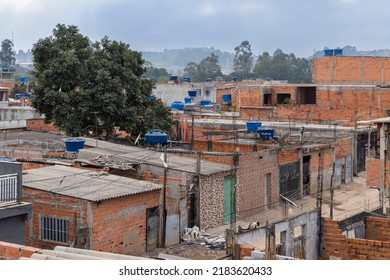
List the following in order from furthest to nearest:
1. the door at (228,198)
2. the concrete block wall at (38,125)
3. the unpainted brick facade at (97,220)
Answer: the concrete block wall at (38,125) → the door at (228,198) → the unpainted brick facade at (97,220)

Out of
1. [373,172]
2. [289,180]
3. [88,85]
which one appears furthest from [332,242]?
[88,85]

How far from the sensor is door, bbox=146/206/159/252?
50.5 feet

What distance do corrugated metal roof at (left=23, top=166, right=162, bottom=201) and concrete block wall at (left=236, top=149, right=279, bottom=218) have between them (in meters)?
3.80

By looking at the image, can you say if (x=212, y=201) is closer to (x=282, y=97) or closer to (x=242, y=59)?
(x=282, y=97)

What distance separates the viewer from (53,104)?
23828mm

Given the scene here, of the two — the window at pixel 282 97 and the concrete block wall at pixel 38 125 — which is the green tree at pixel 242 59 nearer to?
the window at pixel 282 97

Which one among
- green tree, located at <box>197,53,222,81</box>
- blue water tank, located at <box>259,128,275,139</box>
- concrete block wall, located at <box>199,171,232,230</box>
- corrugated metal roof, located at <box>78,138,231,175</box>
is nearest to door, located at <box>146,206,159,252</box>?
concrete block wall, located at <box>199,171,232,230</box>

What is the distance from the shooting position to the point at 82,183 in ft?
49.5

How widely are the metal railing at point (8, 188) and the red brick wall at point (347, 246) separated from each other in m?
6.36

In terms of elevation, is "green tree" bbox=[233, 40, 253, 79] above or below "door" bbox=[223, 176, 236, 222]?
above

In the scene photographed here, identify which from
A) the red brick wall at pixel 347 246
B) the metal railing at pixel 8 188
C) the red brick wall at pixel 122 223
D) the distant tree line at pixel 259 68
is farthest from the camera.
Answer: the distant tree line at pixel 259 68

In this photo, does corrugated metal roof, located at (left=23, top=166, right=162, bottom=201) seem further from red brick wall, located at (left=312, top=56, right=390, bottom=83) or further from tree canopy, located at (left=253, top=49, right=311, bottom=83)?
tree canopy, located at (left=253, top=49, right=311, bottom=83)

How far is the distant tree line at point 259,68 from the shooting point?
95000mm

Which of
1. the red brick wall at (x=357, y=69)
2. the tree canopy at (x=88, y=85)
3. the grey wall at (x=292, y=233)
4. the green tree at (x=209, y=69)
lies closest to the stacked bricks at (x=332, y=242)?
the grey wall at (x=292, y=233)
